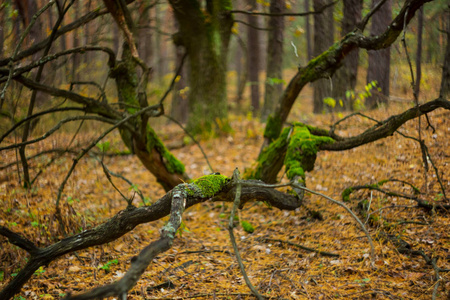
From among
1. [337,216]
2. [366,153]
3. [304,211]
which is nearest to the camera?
[337,216]

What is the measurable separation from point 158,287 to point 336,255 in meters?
1.92

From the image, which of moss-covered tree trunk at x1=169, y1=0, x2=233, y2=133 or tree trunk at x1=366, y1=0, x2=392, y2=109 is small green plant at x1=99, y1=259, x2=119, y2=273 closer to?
moss-covered tree trunk at x1=169, y1=0, x2=233, y2=133

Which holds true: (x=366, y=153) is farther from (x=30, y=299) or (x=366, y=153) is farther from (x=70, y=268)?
(x=30, y=299)

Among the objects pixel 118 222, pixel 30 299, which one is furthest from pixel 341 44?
pixel 30 299

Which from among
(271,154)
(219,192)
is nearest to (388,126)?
(271,154)

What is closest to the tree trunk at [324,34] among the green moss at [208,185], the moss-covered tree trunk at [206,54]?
the moss-covered tree trunk at [206,54]

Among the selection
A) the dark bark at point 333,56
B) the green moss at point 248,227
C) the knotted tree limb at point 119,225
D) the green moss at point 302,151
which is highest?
the dark bark at point 333,56

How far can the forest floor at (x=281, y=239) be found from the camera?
111 inches

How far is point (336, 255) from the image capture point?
10.8 feet

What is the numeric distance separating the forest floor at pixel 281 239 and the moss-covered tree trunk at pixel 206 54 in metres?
3.04

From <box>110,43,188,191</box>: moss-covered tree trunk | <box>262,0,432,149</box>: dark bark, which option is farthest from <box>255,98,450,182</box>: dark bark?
<box>110,43,188,191</box>: moss-covered tree trunk

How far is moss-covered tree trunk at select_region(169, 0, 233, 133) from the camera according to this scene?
296 inches

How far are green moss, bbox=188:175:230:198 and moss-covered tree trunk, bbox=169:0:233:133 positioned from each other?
17.7 feet

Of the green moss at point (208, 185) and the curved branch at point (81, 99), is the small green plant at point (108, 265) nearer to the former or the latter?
the green moss at point (208, 185)
